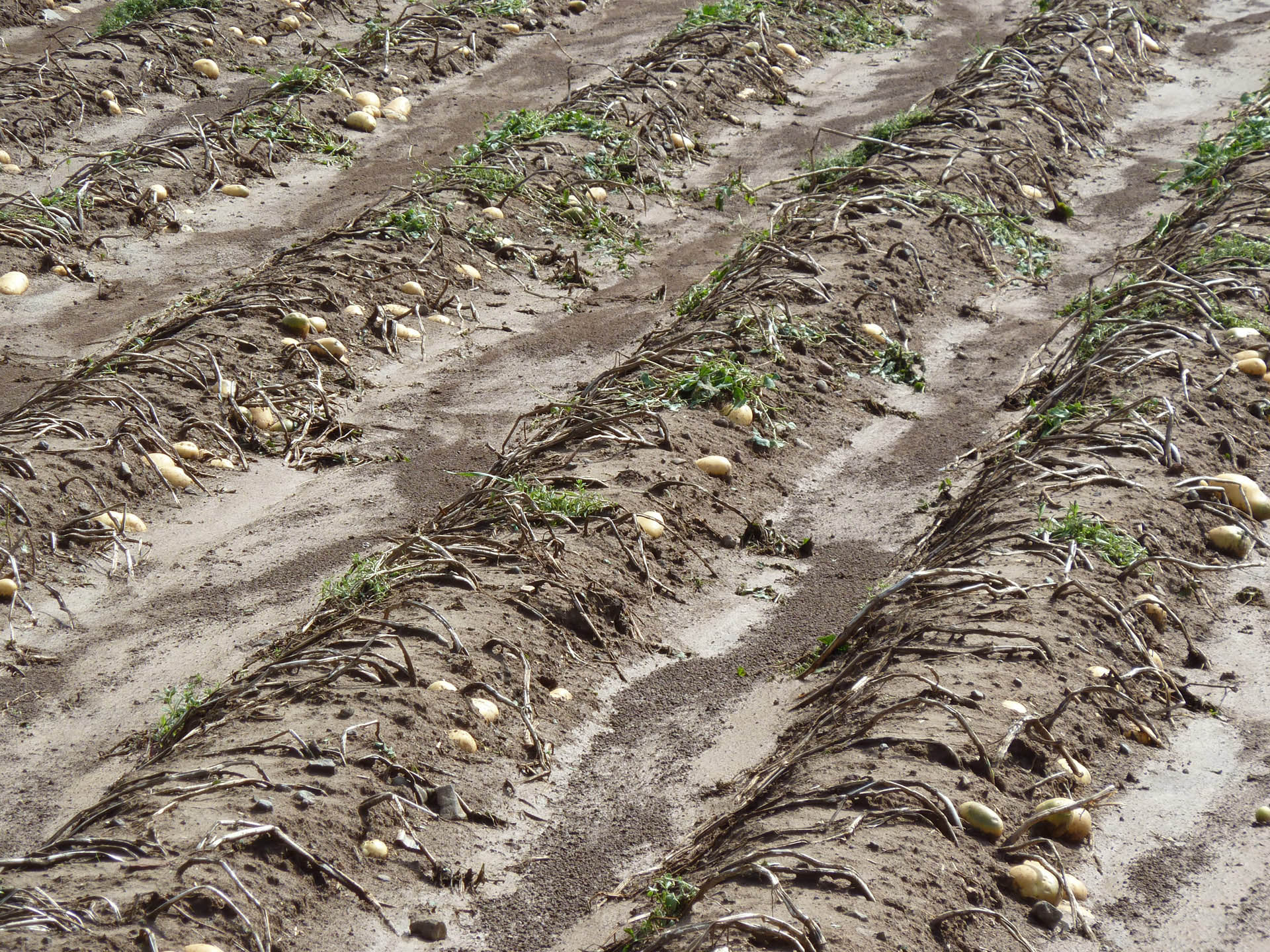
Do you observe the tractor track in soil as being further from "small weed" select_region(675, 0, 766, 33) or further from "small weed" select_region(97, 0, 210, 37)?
"small weed" select_region(97, 0, 210, 37)

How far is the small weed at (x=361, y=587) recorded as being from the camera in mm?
4570

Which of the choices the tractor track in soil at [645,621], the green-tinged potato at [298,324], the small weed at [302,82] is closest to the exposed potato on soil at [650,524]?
the tractor track in soil at [645,621]

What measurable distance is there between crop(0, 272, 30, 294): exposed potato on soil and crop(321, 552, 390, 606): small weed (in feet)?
11.9

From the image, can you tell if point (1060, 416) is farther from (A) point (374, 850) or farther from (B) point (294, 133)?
(B) point (294, 133)

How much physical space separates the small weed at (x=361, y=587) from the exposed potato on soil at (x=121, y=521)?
1.09 metres

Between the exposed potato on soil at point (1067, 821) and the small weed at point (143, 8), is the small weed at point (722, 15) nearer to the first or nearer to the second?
the small weed at point (143, 8)

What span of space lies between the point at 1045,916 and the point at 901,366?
384 cm

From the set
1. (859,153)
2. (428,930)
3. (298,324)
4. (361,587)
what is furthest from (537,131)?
(428,930)

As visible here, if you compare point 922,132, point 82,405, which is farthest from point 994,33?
point 82,405

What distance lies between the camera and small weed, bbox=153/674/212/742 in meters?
4.11

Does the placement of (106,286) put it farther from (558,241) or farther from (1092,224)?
(1092,224)

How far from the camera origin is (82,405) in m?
5.76

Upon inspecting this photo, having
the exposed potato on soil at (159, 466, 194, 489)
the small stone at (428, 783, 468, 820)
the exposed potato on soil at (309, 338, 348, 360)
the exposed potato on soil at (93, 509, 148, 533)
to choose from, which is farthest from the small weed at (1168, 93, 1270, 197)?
the exposed potato on soil at (93, 509, 148, 533)

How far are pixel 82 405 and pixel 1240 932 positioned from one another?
514cm
